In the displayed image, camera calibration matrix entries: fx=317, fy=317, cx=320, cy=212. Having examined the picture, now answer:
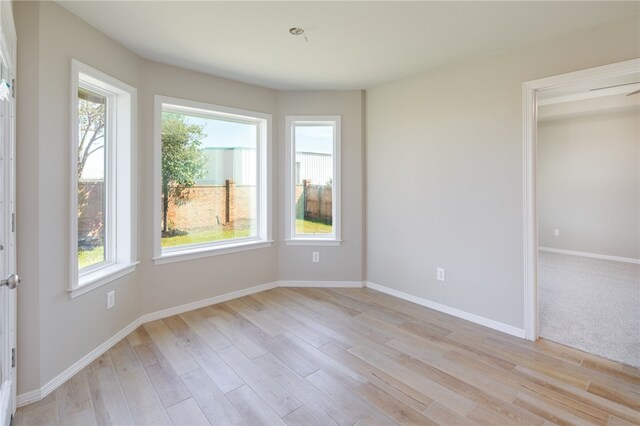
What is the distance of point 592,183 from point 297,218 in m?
5.35

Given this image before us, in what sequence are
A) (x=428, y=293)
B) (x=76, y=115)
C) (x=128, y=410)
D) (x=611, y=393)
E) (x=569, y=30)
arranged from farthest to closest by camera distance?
(x=428, y=293)
(x=569, y=30)
(x=76, y=115)
(x=611, y=393)
(x=128, y=410)

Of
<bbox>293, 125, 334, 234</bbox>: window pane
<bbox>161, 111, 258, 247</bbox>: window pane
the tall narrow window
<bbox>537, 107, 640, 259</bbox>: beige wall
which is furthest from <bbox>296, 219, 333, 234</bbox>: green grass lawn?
<bbox>537, 107, 640, 259</bbox>: beige wall

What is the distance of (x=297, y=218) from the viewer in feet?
13.5

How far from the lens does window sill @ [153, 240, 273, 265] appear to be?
3.15 metres

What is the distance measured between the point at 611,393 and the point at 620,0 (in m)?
2.48

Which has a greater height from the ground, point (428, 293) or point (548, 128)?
point (548, 128)

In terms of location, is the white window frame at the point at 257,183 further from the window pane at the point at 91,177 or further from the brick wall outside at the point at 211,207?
the window pane at the point at 91,177

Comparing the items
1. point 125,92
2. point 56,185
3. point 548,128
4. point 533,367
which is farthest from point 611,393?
point 548,128

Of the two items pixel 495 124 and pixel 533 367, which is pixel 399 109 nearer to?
pixel 495 124

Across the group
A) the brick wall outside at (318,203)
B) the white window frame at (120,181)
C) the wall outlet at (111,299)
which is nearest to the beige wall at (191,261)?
the white window frame at (120,181)

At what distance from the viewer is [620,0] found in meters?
2.02

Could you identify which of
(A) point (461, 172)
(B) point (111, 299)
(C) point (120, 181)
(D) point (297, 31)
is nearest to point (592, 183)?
(A) point (461, 172)

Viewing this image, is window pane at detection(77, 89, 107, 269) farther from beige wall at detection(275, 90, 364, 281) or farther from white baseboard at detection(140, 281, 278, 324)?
beige wall at detection(275, 90, 364, 281)

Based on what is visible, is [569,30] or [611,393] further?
[569,30]
